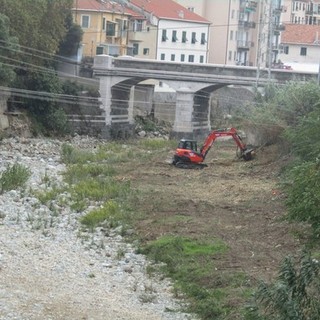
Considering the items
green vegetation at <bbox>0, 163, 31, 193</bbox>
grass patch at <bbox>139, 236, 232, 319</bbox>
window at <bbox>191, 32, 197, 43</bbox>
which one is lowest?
grass patch at <bbox>139, 236, 232, 319</bbox>

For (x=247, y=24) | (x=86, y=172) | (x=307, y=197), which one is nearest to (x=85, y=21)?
(x=247, y=24)

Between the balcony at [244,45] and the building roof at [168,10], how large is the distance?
326 inches

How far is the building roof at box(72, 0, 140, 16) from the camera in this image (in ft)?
280

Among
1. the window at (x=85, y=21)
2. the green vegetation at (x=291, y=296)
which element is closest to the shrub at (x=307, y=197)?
the green vegetation at (x=291, y=296)

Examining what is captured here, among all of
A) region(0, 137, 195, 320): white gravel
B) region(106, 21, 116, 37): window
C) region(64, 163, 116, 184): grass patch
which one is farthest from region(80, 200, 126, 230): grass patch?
region(106, 21, 116, 37): window

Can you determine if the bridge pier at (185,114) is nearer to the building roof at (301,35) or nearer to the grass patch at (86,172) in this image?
the grass patch at (86,172)

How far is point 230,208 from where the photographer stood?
1511 inches

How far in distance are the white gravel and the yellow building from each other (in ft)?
156

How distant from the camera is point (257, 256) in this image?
2864 cm

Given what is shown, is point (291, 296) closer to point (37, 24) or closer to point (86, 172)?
point (86, 172)

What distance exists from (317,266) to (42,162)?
3418 cm

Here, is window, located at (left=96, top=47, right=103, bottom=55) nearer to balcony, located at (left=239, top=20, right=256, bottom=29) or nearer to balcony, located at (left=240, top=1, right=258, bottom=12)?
balcony, located at (left=239, top=20, right=256, bottom=29)

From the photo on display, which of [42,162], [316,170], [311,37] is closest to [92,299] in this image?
[316,170]

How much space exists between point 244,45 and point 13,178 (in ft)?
233
